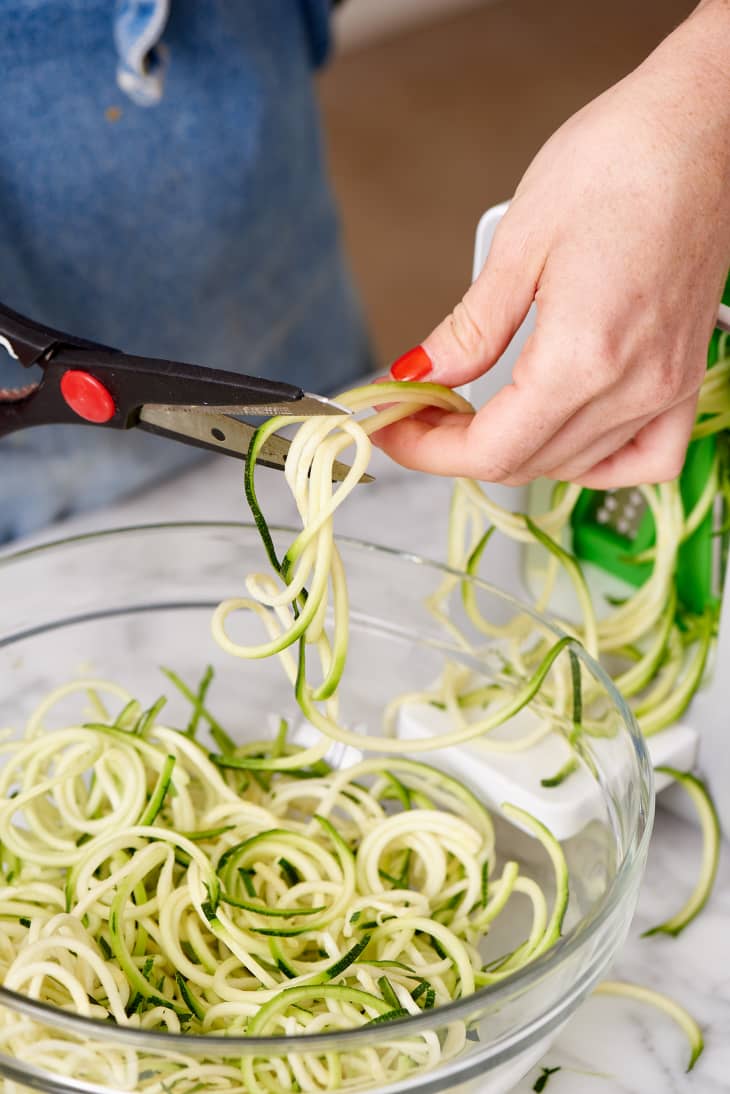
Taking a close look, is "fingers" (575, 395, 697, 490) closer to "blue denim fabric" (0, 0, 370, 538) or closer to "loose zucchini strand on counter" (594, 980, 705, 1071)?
"loose zucchini strand on counter" (594, 980, 705, 1071)

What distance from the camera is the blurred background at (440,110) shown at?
9.82 ft

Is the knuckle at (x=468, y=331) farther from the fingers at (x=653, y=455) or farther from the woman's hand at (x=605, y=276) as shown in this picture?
the fingers at (x=653, y=455)

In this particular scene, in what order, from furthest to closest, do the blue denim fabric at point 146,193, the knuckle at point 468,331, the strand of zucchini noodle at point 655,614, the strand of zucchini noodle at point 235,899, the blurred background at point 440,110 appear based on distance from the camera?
the blurred background at point 440,110 → the blue denim fabric at point 146,193 → the strand of zucchini noodle at point 655,614 → the knuckle at point 468,331 → the strand of zucchini noodle at point 235,899

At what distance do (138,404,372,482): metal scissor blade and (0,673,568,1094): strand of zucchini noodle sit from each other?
170mm

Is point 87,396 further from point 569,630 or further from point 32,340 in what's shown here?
point 569,630

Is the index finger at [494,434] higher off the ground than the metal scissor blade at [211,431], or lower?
lower

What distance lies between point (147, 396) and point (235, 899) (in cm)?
25

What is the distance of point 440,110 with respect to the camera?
3586mm

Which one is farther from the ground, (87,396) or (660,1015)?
(87,396)

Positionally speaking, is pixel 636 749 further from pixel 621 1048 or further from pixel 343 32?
pixel 343 32

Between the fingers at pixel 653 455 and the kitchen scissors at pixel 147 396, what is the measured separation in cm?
16

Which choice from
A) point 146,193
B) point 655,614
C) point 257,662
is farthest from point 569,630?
point 146,193

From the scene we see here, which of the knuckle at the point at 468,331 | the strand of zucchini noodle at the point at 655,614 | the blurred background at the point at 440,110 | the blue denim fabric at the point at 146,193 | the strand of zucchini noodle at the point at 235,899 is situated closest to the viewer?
the strand of zucchini noodle at the point at 235,899

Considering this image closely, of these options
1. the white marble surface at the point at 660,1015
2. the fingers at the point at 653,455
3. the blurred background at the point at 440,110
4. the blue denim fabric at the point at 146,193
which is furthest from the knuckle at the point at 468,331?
the blurred background at the point at 440,110
